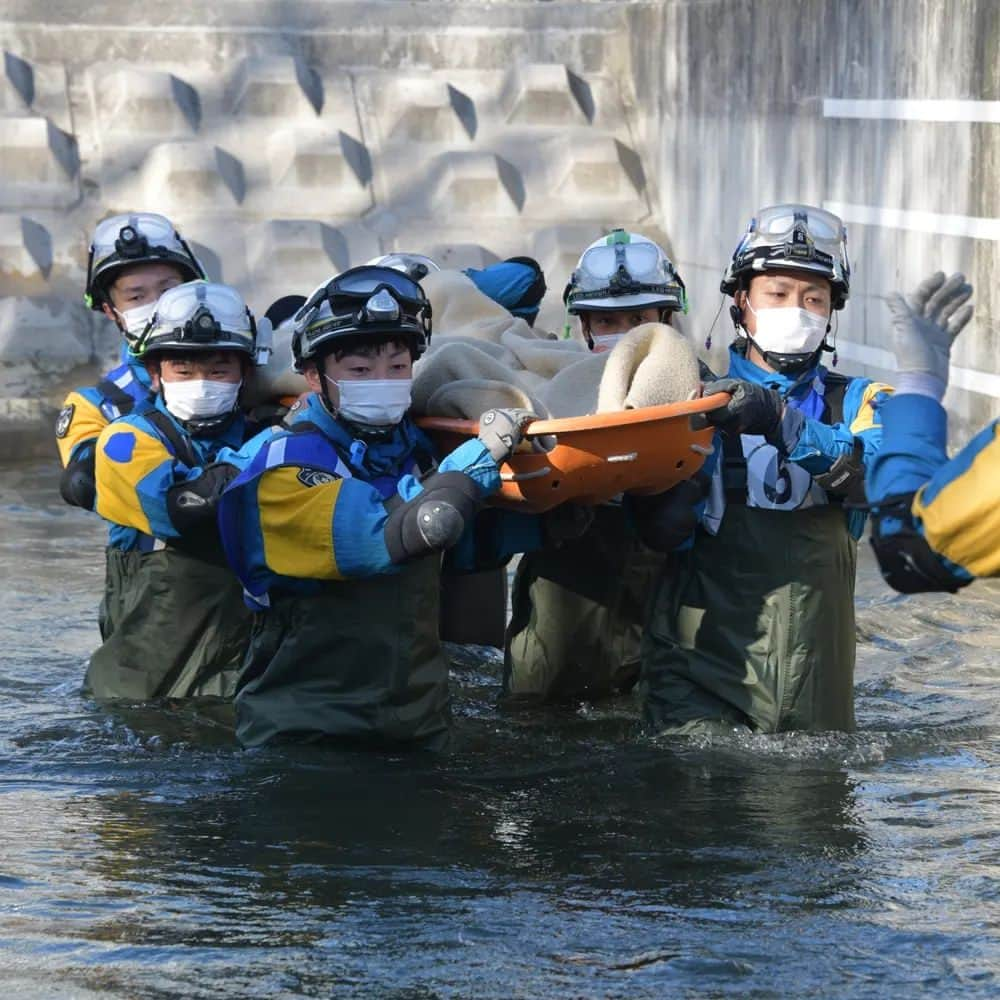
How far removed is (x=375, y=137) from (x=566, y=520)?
8.24 m

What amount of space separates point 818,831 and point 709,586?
0.81 metres

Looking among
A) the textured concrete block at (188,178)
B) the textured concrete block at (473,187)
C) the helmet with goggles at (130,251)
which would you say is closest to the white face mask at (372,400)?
the helmet with goggles at (130,251)

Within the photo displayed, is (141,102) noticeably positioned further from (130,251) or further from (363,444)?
(363,444)

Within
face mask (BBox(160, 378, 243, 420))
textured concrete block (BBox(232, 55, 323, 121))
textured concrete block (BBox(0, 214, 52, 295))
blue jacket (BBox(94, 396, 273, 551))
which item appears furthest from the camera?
textured concrete block (BBox(232, 55, 323, 121))

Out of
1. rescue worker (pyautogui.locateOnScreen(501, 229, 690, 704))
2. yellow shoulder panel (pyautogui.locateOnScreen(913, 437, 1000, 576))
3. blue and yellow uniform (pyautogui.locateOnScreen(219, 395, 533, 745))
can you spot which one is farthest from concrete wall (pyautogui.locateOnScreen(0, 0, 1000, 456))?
yellow shoulder panel (pyautogui.locateOnScreen(913, 437, 1000, 576))

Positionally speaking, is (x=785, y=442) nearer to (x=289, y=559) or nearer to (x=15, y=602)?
(x=289, y=559)

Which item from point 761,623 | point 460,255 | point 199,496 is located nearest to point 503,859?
point 761,623

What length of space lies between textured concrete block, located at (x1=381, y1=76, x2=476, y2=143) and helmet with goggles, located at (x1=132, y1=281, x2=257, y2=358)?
7700 millimetres

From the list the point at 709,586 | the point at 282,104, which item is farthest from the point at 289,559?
the point at 282,104

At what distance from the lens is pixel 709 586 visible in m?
5.98

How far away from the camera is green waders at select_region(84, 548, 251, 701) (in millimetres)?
6551

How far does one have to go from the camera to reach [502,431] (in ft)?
17.5

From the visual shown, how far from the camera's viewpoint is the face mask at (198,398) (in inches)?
247

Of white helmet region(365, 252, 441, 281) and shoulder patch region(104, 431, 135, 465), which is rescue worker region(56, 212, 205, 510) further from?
white helmet region(365, 252, 441, 281)
